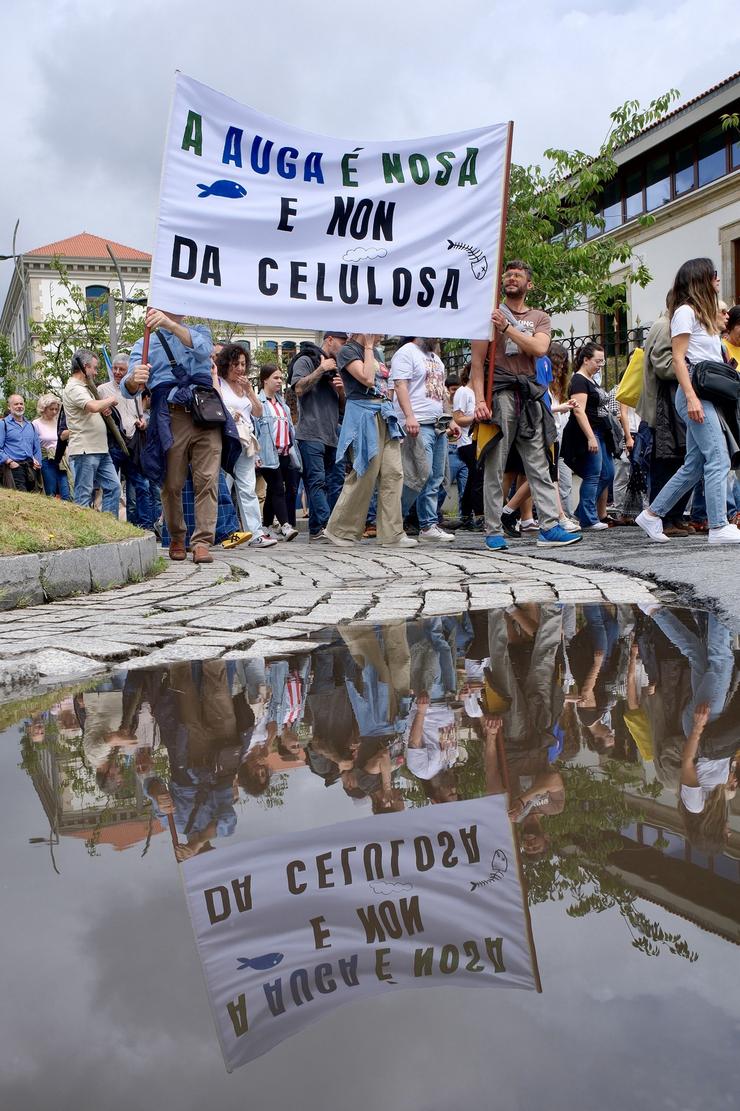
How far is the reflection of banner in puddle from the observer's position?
1685 millimetres

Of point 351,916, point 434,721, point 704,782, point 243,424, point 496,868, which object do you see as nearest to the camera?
point 351,916

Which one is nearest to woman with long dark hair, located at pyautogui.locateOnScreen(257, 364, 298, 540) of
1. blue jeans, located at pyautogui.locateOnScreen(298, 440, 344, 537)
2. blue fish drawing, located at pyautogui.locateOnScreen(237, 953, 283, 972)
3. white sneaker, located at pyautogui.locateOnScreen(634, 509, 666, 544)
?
blue jeans, located at pyautogui.locateOnScreen(298, 440, 344, 537)

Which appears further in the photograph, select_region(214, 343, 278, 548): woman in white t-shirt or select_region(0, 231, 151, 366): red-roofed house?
select_region(0, 231, 151, 366): red-roofed house

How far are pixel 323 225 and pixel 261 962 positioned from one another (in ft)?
21.8

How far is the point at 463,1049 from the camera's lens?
1.50 metres

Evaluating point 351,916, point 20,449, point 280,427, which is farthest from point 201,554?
point 351,916

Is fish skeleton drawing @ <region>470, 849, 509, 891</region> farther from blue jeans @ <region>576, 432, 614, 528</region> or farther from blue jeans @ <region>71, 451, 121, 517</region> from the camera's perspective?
blue jeans @ <region>576, 432, 614, 528</region>

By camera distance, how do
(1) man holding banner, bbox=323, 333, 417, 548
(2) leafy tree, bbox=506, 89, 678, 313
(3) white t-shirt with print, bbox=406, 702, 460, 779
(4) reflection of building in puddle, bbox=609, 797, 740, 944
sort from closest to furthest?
(4) reflection of building in puddle, bbox=609, 797, 740, 944 → (3) white t-shirt with print, bbox=406, 702, 460, 779 → (1) man holding banner, bbox=323, 333, 417, 548 → (2) leafy tree, bbox=506, 89, 678, 313

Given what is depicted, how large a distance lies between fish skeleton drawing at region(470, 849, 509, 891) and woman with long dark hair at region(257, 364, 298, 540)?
30.9 feet

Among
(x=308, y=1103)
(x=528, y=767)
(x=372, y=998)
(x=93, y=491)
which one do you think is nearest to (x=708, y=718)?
(x=528, y=767)

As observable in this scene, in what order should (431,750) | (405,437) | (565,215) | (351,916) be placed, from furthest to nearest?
1. (565,215)
2. (405,437)
3. (431,750)
4. (351,916)

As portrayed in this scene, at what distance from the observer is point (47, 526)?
274 inches

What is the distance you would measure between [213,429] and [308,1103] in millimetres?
7571

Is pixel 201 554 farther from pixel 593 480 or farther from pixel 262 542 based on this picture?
pixel 593 480
